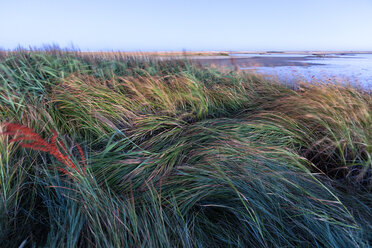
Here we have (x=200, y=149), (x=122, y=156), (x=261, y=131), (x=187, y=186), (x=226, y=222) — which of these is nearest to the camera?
(x=226, y=222)

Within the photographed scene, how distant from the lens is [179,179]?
1.50 m

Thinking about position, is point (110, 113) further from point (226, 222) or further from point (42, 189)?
point (226, 222)

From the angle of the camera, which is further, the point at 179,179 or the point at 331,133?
the point at 331,133

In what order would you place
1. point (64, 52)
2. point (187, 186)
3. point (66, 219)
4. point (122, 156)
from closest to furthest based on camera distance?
point (66, 219) < point (187, 186) < point (122, 156) < point (64, 52)

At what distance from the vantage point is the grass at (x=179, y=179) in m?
1.13

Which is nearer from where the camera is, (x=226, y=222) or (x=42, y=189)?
(x=226, y=222)

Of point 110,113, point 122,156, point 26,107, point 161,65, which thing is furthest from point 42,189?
point 161,65

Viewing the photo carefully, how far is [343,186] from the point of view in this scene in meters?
1.68

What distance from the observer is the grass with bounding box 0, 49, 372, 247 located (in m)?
1.13

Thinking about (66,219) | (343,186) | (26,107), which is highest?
(26,107)

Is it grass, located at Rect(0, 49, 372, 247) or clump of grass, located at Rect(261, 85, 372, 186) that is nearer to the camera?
grass, located at Rect(0, 49, 372, 247)

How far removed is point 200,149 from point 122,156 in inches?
27.5

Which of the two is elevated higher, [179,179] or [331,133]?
[331,133]

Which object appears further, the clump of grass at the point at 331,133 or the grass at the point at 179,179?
the clump of grass at the point at 331,133
